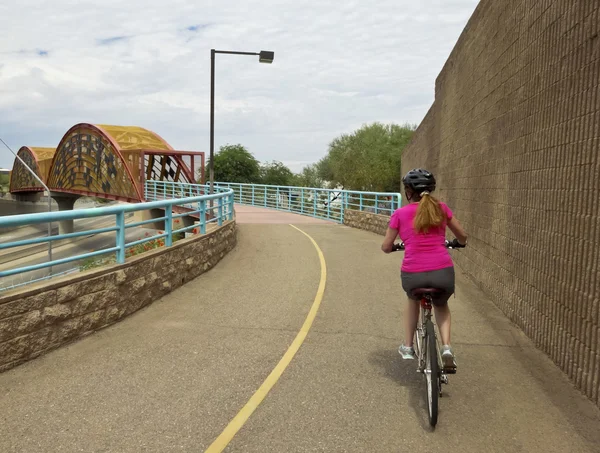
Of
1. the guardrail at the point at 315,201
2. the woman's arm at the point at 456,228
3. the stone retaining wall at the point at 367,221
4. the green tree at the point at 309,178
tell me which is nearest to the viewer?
the woman's arm at the point at 456,228

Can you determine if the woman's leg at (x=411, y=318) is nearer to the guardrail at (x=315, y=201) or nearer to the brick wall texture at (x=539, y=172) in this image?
the brick wall texture at (x=539, y=172)

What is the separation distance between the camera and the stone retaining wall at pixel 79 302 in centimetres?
540

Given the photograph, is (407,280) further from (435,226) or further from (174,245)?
(174,245)

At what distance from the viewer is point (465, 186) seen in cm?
1125

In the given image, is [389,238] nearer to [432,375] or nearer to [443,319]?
[443,319]

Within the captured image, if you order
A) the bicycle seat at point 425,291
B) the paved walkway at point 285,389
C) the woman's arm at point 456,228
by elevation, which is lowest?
the paved walkway at point 285,389

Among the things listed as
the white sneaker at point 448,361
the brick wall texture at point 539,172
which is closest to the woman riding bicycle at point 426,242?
the white sneaker at point 448,361

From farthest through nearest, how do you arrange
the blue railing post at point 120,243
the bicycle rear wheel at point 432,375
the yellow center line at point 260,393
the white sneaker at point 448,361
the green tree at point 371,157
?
the green tree at point 371,157 < the blue railing post at point 120,243 < the white sneaker at point 448,361 < the bicycle rear wheel at point 432,375 < the yellow center line at point 260,393

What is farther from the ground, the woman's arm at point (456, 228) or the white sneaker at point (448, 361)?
the woman's arm at point (456, 228)

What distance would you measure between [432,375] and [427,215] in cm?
125

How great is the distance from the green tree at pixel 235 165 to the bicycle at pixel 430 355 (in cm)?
6954

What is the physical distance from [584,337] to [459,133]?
804cm

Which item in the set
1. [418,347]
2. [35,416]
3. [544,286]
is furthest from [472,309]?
[35,416]

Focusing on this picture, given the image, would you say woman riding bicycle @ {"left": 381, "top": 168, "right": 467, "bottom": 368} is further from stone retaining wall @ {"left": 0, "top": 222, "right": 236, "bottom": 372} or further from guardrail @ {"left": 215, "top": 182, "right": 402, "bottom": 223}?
guardrail @ {"left": 215, "top": 182, "right": 402, "bottom": 223}
